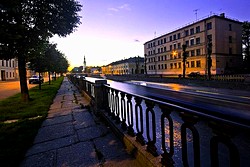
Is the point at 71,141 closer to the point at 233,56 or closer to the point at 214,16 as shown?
the point at 214,16

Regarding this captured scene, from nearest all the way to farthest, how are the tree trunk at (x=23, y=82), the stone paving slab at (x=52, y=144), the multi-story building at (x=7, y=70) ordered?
the stone paving slab at (x=52, y=144)
the tree trunk at (x=23, y=82)
the multi-story building at (x=7, y=70)

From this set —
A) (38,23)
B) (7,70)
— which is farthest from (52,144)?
(7,70)

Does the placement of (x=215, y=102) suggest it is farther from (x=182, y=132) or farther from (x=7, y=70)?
(x=7, y=70)

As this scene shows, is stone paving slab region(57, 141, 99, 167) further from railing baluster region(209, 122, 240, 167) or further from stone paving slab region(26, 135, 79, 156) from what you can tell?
railing baluster region(209, 122, 240, 167)

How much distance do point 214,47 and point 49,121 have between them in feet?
160

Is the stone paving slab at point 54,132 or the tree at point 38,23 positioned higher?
the tree at point 38,23

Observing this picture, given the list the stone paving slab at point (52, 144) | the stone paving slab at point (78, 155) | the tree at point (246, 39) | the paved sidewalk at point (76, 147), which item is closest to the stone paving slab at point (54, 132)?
the paved sidewalk at point (76, 147)

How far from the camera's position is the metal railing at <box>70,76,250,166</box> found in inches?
56.4

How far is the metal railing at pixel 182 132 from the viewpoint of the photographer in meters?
1.43

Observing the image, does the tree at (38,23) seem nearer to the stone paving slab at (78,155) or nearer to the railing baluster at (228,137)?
the stone paving slab at (78,155)

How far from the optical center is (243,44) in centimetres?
5516

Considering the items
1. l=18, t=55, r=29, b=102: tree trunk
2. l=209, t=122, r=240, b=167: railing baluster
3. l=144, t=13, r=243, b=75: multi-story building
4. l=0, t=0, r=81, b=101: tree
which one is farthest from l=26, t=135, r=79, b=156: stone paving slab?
l=144, t=13, r=243, b=75: multi-story building

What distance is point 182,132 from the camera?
6.66ft

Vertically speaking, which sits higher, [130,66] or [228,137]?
[130,66]
